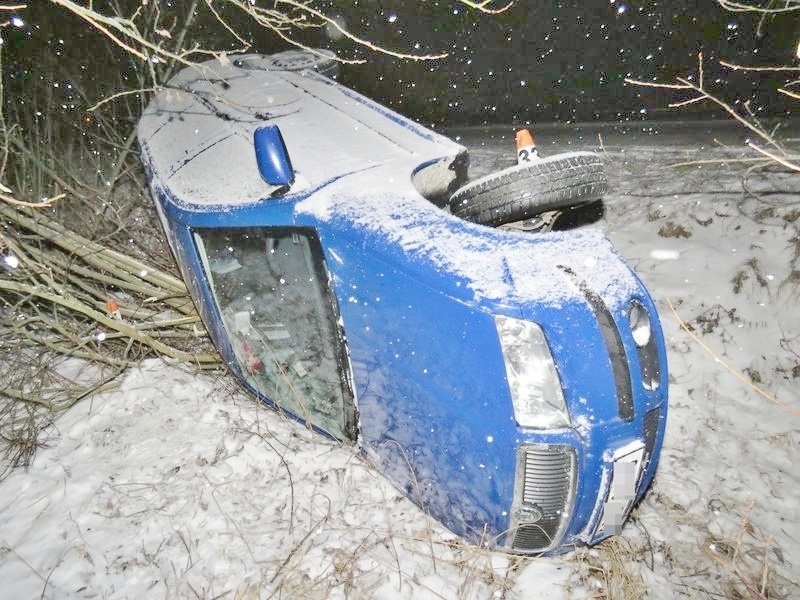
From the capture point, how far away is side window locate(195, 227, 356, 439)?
8.66 feet

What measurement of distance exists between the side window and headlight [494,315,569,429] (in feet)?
2.87

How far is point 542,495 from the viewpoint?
2256mm

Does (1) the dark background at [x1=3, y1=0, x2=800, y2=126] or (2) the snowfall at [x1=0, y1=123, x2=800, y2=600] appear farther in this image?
(1) the dark background at [x1=3, y1=0, x2=800, y2=126]

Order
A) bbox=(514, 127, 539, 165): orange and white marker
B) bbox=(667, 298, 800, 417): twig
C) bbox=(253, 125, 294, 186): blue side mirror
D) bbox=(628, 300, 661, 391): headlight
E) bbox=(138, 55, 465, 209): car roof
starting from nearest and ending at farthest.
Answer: bbox=(628, 300, 661, 391): headlight < bbox=(253, 125, 294, 186): blue side mirror < bbox=(138, 55, 465, 209): car roof < bbox=(514, 127, 539, 165): orange and white marker < bbox=(667, 298, 800, 417): twig

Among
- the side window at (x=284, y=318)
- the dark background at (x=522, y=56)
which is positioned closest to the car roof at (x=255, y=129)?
the side window at (x=284, y=318)

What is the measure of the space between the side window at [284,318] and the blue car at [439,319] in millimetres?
11

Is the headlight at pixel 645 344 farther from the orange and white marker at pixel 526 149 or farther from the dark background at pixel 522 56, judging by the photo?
the dark background at pixel 522 56

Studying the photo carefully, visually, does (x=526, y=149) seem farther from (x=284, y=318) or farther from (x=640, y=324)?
(x=284, y=318)

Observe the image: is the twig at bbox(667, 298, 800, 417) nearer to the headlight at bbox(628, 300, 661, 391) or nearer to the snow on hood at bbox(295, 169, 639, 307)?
the headlight at bbox(628, 300, 661, 391)

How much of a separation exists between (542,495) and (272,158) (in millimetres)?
1976

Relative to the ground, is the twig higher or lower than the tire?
lower

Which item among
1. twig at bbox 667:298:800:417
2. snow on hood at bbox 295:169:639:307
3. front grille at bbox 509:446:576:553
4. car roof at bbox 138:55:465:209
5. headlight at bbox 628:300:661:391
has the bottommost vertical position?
twig at bbox 667:298:800:417

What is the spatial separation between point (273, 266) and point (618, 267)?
5.70 ft

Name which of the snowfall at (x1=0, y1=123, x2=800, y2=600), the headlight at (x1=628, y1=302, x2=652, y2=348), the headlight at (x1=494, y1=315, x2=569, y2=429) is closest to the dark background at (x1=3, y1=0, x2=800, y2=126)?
the snowfall at (x1=0, y1=123, x2=800, y2=600)
